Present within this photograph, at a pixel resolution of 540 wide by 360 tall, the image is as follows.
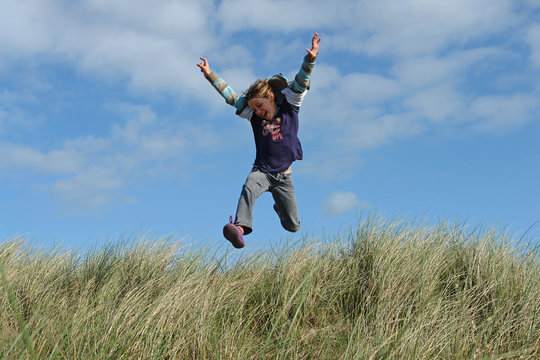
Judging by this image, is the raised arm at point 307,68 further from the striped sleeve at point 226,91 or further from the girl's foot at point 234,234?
the girl's foot at point 234,234

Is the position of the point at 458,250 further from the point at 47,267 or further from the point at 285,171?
the point at 47,267

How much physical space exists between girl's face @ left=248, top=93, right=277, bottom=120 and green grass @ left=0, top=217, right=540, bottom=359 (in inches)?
57.6

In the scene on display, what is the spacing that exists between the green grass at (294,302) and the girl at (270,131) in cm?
66

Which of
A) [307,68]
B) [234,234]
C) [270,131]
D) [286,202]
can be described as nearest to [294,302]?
[234,234]

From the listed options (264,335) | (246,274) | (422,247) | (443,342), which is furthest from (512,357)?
(246,274)

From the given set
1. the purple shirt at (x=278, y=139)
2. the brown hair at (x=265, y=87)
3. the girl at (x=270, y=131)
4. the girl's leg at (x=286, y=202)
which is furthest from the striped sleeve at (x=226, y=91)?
the girl's leg at (x=286, y=202)

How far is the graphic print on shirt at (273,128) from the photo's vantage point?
4.99 meters

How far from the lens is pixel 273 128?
16.4 feet

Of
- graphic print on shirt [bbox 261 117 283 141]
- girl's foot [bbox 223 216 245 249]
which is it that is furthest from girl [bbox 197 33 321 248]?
girl's foot [bbox 223 216 245 249]

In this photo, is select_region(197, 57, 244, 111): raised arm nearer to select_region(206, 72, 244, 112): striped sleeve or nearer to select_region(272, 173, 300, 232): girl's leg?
select_region(206, 72, 244, 112): striped sleeve

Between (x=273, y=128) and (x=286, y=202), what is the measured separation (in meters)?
0.83

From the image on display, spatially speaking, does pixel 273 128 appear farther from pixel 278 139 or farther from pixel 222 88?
pixel 222 88

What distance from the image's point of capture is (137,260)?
513 centimetres

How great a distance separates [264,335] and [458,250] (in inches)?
93.1
